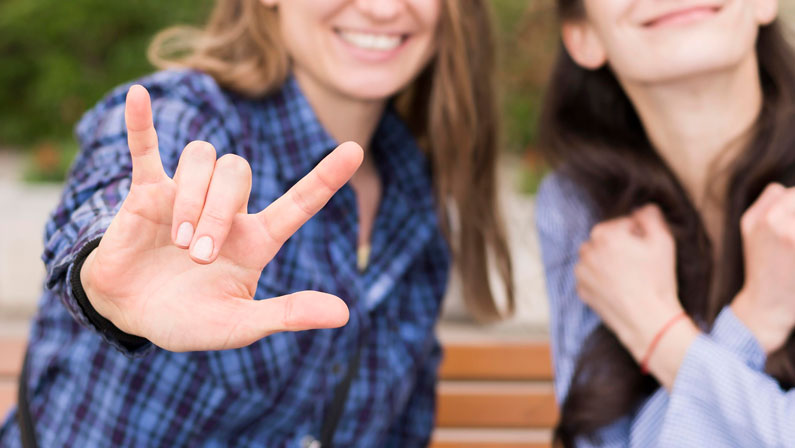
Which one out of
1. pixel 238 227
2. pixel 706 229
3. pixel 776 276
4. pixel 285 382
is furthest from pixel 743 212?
pixel 238 227

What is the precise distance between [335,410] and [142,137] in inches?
38.4

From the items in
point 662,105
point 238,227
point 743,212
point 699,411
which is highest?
point 238,227

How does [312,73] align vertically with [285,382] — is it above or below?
above

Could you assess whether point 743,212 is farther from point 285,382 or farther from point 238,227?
point 238,227

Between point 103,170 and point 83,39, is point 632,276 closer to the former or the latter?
point 103,170

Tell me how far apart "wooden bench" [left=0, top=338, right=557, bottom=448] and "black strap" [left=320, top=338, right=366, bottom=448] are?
0.76 meters

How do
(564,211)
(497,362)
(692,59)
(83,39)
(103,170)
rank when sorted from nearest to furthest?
1. (103,170)
2. (692,59)
3. (564,211)
4. (497,362)
5. (83,39)

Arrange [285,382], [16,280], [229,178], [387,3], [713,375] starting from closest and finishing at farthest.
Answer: [229,178]
[713,375]
[285,382]
[387,3]
[16,280]

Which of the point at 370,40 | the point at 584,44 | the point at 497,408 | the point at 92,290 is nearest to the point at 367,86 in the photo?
the point at 370,40

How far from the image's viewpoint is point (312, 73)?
2010 mm

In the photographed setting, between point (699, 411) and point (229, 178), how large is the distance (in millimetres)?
1072

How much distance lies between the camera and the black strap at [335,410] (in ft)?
6.17

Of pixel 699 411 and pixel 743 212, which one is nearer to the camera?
pixel 699 411

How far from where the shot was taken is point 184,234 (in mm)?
1062
